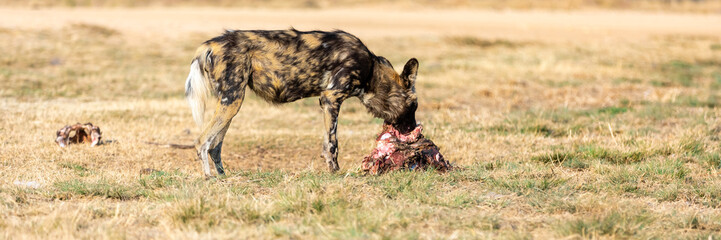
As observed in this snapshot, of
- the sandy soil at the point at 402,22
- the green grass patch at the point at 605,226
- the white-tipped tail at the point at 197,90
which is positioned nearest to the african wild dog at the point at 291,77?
the white-tipped tail at the point at 197,90

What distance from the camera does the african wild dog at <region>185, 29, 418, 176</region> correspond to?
7.87m

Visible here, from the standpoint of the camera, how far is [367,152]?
404 inches

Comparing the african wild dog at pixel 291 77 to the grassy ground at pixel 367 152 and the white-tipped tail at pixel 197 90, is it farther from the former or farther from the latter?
the grassy ground at pixel 367 152

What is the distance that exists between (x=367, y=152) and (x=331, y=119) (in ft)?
6.89

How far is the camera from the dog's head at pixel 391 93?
843cm

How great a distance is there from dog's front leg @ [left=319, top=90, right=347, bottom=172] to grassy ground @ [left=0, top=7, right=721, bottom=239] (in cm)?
21

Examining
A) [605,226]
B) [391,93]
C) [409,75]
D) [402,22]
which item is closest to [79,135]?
[391,93]

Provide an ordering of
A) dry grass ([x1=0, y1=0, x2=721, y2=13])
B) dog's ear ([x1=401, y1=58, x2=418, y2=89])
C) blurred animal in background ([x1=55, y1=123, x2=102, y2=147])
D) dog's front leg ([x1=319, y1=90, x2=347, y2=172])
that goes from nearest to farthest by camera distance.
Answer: dog's front leg ([x1=319, y1=90, x2=347, y2=172]) → dog's ear ([x1=401, y1=58, x2=418, y2=89]) → blurred animal in background ([x1=55, y1=123, x2=102, y2=147]) → dry grass ([x1=0, y1=0, x2=721, y2=13])

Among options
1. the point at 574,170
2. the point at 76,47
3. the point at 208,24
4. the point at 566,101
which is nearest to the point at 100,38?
the point at 76,47

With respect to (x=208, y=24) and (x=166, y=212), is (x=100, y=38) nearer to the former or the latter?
(x=208, y=24)

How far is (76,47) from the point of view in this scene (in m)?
21.1

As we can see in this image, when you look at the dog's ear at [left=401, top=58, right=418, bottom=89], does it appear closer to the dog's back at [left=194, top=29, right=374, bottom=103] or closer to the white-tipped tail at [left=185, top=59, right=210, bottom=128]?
the dog's back at [left=194, top=29, right=374, bottom=103]

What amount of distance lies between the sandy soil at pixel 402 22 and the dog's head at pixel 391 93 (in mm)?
18066

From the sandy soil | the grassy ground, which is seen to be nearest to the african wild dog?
the grassy ground
